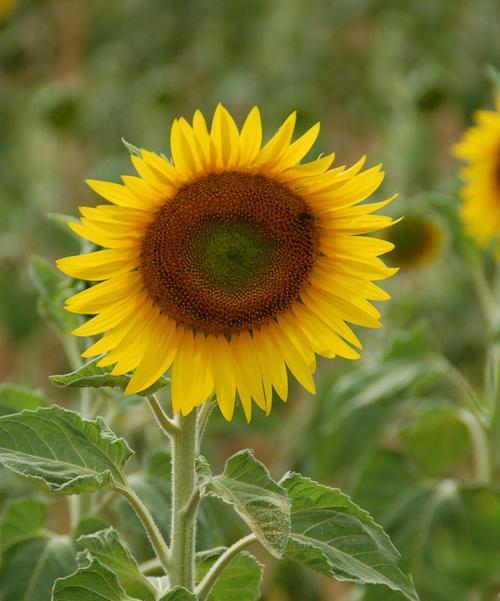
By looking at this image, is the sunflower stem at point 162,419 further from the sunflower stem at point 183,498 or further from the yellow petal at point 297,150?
the yellow petal at point 297,150

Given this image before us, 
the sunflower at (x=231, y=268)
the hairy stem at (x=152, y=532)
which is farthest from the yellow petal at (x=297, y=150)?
the hairy stem at (x=152, y=532)

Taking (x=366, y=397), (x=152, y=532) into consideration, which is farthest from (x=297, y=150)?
(x=366, y=397)

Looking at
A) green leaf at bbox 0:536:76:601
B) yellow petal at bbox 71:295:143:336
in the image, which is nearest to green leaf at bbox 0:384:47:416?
green leaf at bbox 0:536:76:601

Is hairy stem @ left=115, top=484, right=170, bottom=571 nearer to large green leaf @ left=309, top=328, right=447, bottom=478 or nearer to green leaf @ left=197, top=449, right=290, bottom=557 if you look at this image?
green leaf @ left=197, top=449, right=290, bottom=557

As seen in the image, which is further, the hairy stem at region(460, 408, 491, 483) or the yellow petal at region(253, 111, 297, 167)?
the hairy stem at region(460, 408, 491, 483)

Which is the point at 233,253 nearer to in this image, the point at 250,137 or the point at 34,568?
the point at 250,137
